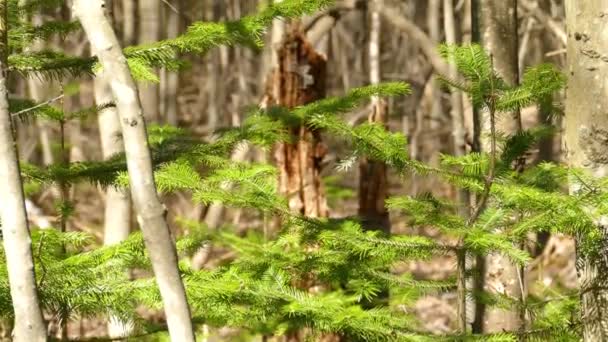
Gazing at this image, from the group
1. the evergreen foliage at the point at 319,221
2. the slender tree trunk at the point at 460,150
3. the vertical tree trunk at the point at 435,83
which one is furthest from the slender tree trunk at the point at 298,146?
the vertical tree trunk at the point at 435,83

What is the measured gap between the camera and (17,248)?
11.5 feet

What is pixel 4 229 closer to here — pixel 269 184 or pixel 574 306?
pixel 269 184

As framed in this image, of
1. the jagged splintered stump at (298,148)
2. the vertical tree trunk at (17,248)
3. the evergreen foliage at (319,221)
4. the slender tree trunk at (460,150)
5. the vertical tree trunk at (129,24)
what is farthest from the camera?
the vertical tree trunk at (129,24)

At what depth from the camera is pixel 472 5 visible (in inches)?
237

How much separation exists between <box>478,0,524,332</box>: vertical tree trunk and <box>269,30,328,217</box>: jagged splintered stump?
1.96 metres

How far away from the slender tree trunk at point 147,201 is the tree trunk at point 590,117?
1912mm

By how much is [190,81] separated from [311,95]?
66.6ft

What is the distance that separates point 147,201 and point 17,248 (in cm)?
58

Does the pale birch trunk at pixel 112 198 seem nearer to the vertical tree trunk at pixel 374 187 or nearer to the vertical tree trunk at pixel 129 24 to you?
the vertical tree trunk at pixel 129 24

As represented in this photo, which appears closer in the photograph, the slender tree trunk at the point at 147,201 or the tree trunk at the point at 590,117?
the slender tree trunk at the point at 147,201

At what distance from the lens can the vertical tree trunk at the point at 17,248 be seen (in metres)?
3.48

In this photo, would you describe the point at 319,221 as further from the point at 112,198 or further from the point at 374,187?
the point at 112,198

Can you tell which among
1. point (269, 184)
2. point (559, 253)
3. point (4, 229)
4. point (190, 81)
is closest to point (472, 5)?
point (269, 184)

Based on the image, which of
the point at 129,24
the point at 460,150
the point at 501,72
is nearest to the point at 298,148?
the point at 460,150
